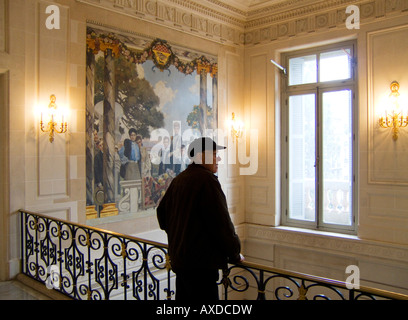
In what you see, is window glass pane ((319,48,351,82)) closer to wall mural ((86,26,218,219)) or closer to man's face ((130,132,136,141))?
wall mural ((86,26,218,219))

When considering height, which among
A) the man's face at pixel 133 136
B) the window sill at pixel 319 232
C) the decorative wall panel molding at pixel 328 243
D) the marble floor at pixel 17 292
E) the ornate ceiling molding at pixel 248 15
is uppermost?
the ornate ceiling molding at pixel 248 15

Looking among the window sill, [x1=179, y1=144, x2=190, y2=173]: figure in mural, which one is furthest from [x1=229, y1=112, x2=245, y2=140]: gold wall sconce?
the window sill

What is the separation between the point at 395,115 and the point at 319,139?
140 centimetres

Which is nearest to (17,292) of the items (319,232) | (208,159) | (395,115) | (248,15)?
(208,159)

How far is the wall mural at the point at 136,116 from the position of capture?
4.94 metres

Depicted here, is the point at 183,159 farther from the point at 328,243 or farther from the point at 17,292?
the point at 17,292

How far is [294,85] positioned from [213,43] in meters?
1.76

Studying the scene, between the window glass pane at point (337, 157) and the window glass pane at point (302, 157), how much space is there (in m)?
0.24

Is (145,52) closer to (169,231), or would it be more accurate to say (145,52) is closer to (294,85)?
(294,85)

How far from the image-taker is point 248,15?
286 inches

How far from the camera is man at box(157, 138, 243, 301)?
2.12 meters

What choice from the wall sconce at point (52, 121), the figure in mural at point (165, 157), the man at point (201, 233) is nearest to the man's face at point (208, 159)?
the man at point (201, 233)

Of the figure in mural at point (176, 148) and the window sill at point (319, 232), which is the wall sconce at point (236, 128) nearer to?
the figure in mural at point (176, 148)
